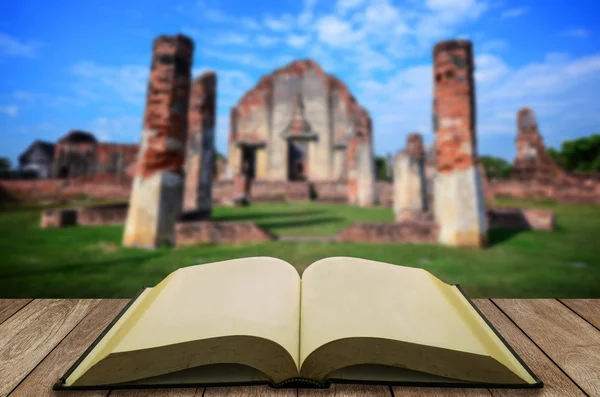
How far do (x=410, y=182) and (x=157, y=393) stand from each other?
8183mm

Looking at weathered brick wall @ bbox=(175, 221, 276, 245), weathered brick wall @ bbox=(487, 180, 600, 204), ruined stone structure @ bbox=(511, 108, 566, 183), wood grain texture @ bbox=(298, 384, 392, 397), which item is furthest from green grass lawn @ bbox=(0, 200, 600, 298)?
ruined stone structure @ bbox=(511, 108, 566, 183)

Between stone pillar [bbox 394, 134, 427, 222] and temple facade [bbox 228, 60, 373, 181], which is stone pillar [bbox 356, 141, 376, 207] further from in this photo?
temple facade [bbox 228, 60, 373, 181]

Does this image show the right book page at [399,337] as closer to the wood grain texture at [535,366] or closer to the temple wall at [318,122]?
the wood grain texture at [535,366]

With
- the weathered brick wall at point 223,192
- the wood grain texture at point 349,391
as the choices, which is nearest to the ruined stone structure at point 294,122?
the weathered brick wall at point 223,192

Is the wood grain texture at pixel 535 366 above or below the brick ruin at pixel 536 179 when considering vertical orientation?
below

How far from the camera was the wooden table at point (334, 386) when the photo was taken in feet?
1.97

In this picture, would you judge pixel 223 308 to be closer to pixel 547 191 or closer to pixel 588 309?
pixel 588 309

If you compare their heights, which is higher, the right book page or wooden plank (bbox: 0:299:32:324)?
the right book page

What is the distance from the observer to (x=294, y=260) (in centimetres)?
344

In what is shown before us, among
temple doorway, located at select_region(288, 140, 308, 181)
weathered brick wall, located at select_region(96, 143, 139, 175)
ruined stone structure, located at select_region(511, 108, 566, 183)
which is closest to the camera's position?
ruined stone structure, located at select_region(511, 108, 566, 183)

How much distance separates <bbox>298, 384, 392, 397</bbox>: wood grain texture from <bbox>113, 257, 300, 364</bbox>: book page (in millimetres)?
62

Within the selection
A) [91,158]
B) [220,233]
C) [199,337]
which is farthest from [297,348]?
[91,158]

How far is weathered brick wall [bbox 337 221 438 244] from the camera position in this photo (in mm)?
4824

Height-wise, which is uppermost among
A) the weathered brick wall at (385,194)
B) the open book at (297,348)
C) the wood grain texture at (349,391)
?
the weathered brick wall at (385,194)
